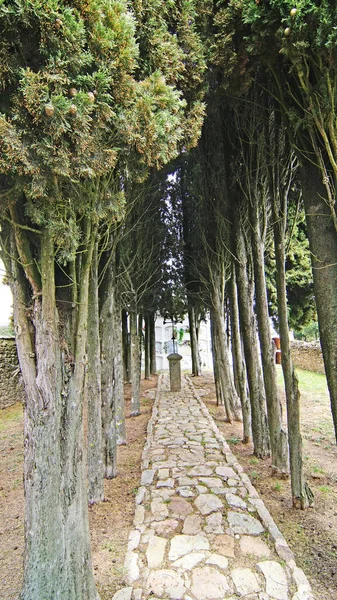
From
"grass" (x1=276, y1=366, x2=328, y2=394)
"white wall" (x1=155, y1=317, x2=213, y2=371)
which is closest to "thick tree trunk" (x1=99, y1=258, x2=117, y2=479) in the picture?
"grass" (x1=276, y1=366, x2=328, y2=394)

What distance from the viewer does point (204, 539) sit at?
2963 millimetres

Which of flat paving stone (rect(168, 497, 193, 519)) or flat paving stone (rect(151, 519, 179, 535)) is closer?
flat paving stone (rect(151, 519, 179, 535))

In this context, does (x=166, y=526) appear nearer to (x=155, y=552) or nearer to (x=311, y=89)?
(x=155, y=552)

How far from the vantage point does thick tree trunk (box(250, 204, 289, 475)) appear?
4297mm

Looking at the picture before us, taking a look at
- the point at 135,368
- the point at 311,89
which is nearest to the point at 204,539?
the point at 311,89

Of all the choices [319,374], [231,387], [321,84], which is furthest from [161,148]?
[319,374]

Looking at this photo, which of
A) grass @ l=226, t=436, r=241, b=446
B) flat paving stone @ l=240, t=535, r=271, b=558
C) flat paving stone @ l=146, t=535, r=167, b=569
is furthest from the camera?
grass @ l=226, t=436, r=241, b=446

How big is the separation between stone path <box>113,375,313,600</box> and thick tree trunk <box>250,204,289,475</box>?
1.92 ft

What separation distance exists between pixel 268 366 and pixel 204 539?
224 centimetres

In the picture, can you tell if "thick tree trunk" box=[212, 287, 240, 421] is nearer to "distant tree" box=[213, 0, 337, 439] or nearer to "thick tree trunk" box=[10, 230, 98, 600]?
"distant tree" box=[213, 0, 337, 439]

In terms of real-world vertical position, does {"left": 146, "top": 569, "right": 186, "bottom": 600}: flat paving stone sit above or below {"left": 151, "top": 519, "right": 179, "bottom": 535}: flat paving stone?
above

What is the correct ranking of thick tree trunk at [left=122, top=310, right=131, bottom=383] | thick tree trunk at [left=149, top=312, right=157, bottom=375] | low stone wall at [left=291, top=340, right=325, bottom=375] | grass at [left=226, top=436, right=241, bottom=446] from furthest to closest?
thick tree trunk at [left=149, top=312, right=157, bottom=375], low stone wall at [left=291, top=340, right=325, bottom=375], thick tree trunk at [left=122, top=310, right=131, bottom=383], grass at [left=226, top=436, right=241, bottom=446]

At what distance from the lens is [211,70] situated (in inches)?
157

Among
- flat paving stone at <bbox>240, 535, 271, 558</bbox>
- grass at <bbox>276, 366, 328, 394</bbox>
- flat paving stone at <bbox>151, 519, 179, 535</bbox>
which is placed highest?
grass at <bbox>276, 366, 328, 394</bbox>
